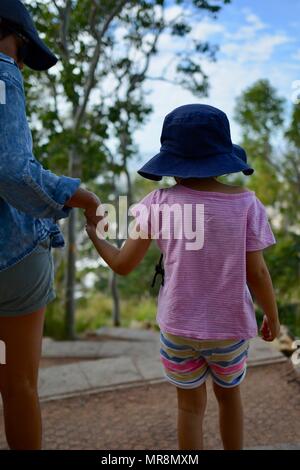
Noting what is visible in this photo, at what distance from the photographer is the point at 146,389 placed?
150 inches

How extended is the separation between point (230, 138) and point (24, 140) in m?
0.69

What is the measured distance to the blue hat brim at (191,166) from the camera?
A: 168 cm

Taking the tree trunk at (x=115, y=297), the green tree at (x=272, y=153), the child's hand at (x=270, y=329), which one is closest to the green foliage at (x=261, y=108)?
the green tree at (x=272, y=153)

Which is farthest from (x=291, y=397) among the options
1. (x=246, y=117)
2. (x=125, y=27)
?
(x=246, y=117)

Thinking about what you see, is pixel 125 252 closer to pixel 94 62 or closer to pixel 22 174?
pixel 22 174

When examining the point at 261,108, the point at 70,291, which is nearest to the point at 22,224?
the point at 70,291

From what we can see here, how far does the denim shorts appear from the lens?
5.28 ft

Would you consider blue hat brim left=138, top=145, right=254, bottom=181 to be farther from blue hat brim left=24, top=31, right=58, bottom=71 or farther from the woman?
blue hat brim left=24, top=31, right=58, bottom=71

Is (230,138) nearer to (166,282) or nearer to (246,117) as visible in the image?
(166,282)

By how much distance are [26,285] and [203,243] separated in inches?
21.9

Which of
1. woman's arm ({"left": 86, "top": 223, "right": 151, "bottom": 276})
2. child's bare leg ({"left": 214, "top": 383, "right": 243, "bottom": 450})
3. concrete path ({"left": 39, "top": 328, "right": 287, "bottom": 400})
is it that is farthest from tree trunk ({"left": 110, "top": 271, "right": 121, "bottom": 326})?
woman's arm ({"left": 86, "top": 223, "right": 151, "bottom": 276})

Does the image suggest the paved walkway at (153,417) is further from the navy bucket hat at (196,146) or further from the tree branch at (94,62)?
the tree branch at (94,62)

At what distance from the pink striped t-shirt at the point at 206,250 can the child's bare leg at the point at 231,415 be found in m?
0.25
